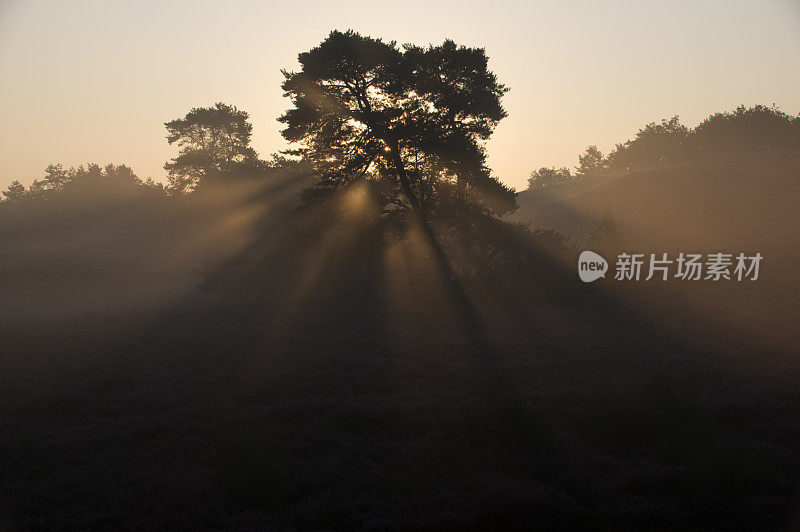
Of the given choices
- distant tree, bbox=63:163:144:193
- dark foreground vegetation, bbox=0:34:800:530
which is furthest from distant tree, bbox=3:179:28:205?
dark foreground vegetation, bbox=0:34:800:530

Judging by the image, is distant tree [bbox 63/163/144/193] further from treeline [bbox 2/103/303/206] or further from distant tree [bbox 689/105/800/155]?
distant tree [bbox 689/105/800/155]

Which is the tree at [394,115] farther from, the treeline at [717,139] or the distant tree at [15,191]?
the distant tree at [15,191]

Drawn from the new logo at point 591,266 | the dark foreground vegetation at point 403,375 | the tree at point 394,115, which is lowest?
the dark foreground vegetation at point 403,375

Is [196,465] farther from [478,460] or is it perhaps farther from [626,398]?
[626,398]

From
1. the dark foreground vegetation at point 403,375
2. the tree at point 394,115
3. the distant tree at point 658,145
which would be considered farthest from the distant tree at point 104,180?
the distant tree at point 658,145

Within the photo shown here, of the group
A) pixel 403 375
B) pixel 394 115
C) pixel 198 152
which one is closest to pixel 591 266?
pixel 394 115

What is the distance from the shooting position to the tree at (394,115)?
1112 inches

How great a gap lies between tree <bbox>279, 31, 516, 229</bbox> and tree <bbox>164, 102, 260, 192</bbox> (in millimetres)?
50244

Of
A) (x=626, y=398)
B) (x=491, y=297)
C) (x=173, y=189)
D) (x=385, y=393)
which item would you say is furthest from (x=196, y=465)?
(x=173, y=189)

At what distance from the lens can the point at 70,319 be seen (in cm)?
2805

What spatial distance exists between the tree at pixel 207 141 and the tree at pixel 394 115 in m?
50.2

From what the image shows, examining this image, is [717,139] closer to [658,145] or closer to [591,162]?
[658,145]

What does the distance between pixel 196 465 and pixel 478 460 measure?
545 centimetres

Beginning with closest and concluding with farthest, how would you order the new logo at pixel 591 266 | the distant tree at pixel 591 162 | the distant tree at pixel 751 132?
the new logo at pixel 591 266
the distant tree at pixel 751 132
the distant tree at pixel 591 162
